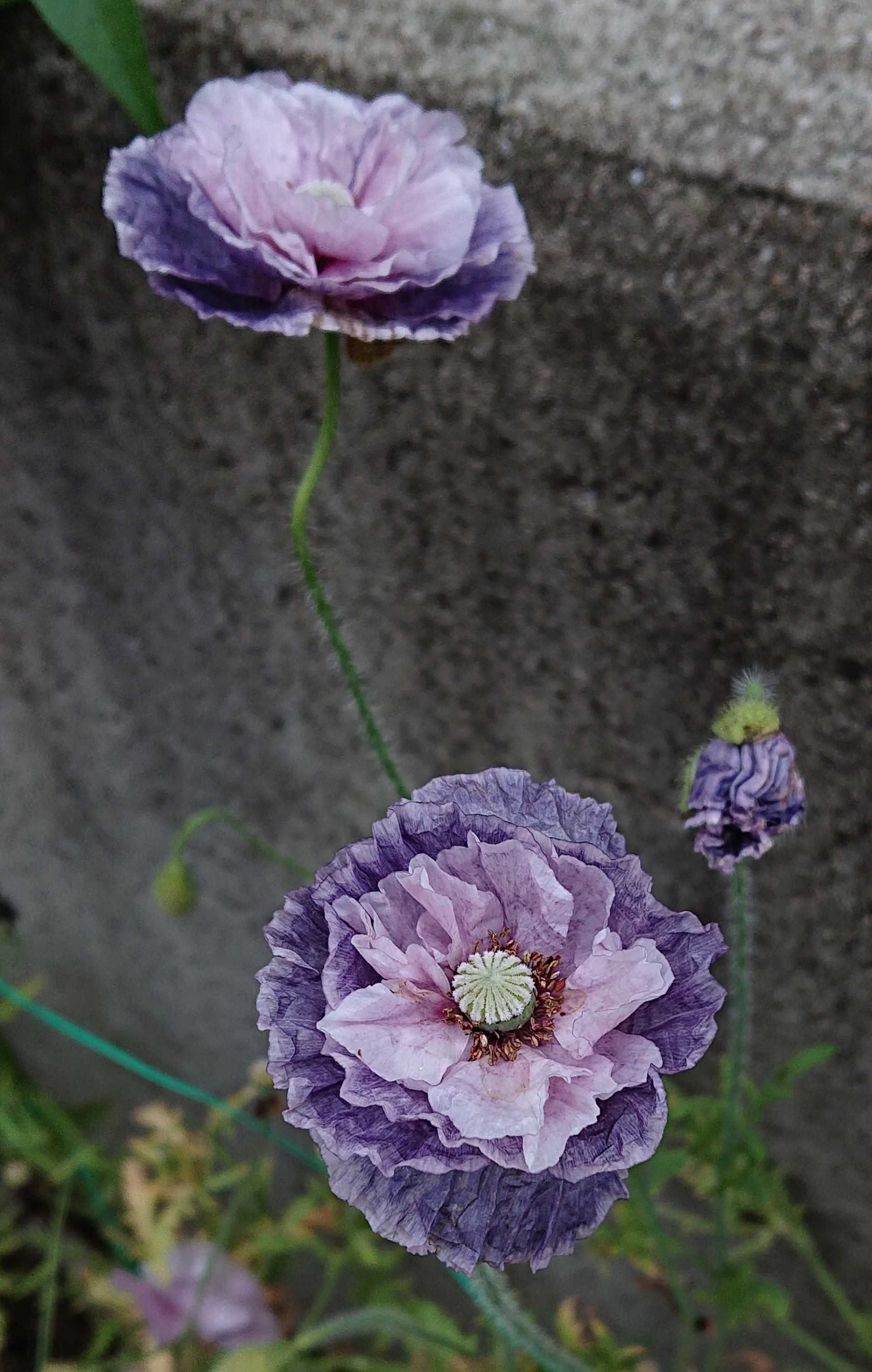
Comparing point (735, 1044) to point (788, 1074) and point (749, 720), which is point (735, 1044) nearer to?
point (788, 1074)

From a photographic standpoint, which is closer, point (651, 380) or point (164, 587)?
point (651, 380)

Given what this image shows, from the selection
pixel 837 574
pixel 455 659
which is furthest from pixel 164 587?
pixel 837 574

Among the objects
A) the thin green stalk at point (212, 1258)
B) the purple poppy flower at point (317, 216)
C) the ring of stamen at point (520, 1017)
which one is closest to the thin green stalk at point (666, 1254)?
the ring of stamen at point (520, 1017)

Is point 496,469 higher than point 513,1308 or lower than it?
higher

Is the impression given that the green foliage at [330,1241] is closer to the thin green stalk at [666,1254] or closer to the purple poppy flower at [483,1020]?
the thin green stalk at [666,1254]

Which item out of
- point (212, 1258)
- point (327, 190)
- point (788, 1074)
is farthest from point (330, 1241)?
point (327, 190)

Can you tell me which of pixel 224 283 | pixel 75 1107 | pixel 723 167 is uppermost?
pixel 723 167

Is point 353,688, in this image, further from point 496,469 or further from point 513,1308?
point 513,1308

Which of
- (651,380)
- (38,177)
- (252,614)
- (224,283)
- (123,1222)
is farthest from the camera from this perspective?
(123,1222)
